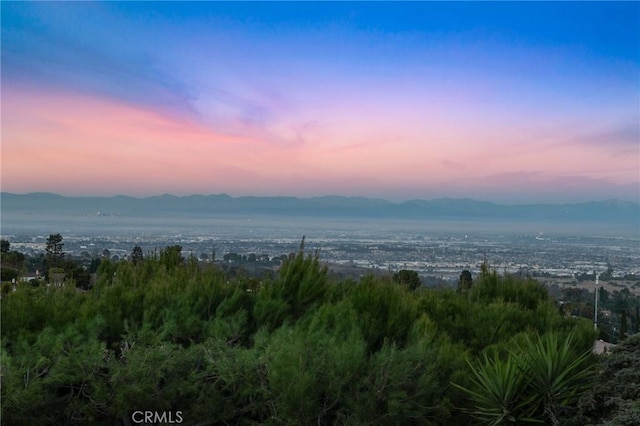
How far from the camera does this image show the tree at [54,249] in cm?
1808

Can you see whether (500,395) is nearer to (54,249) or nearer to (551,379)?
(551,379)

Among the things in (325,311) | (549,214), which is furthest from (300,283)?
(549,214)

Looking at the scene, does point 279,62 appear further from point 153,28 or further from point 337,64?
point 153,28

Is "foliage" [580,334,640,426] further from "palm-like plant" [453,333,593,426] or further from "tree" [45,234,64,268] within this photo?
"tree" [45,234,64,268]

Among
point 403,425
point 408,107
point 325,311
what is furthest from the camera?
point 408,107

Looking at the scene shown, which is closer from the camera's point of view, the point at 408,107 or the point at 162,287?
the point at 162,287

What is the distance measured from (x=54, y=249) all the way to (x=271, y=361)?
1563 cm

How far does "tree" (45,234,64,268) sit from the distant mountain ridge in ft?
28.0

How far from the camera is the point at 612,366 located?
5414mm

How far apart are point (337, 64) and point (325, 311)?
13.4 meters

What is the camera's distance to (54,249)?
18.2m

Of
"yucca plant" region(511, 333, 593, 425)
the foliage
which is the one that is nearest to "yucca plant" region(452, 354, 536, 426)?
"yucca plant" region(511, 333, 593, 425)

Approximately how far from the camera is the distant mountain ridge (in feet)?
112

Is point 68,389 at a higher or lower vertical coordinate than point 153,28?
lower
